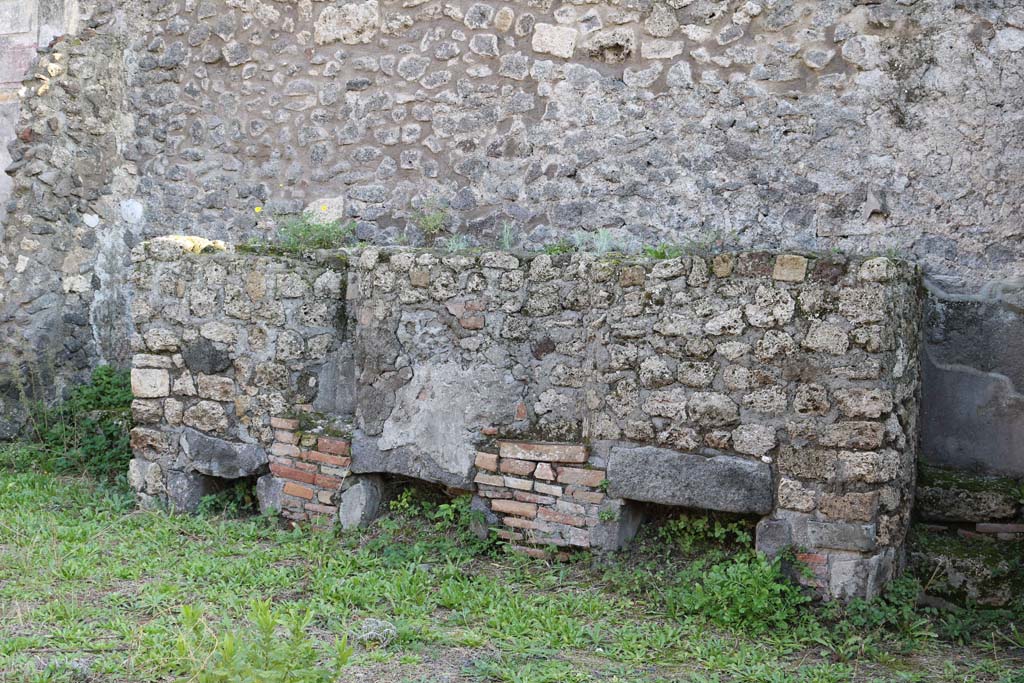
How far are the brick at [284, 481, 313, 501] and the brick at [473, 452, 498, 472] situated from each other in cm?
99

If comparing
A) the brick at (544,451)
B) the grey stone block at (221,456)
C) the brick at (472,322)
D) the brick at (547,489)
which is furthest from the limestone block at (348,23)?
the brick at (547,489)

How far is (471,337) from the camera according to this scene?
15.9 feet

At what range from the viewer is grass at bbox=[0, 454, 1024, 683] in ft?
11.4

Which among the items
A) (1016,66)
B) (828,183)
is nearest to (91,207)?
(828,183)

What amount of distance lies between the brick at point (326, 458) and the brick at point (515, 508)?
0.84 m

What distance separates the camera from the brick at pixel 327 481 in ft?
16.6

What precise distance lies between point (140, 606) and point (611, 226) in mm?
3244

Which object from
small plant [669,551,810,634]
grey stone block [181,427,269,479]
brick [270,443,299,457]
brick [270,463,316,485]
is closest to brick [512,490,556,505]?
small plant [669,551,810,634]

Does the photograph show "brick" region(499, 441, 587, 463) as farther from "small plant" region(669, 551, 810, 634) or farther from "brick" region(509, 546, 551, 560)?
"small plant" region(669, 551, 810, 634)

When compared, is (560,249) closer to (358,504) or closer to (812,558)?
(358,504)

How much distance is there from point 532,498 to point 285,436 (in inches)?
56.5

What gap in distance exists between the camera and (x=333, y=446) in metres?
5.07

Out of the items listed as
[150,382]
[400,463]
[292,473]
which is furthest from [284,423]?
[150,382]

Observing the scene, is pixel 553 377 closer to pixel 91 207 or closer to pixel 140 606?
pixel 140 606
